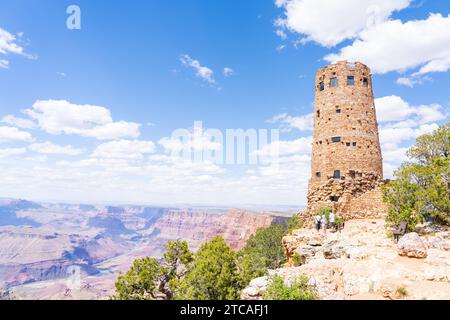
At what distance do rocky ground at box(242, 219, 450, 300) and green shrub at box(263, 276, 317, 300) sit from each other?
689 mm

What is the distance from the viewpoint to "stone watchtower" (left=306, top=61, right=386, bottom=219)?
109 feet

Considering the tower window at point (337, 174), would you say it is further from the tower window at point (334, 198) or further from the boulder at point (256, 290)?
the boulder at point (256, 290)

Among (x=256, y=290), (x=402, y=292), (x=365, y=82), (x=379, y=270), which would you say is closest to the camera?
(x=402, y=292)

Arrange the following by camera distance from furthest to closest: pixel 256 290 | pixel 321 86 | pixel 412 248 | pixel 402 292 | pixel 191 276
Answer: pixel 321 86 < pixel 191 276 < pixel 412 248 < pixel 256 290 < pixel 402 292

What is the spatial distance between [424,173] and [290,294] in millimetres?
16828

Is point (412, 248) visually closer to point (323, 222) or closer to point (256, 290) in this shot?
point (256, 290)

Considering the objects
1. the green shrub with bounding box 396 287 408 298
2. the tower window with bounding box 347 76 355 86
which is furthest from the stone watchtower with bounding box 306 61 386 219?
the green shrub with bounding box 396 287 408 298

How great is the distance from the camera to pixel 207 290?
22.2m

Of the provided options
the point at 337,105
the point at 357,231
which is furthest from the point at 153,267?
the point at 337,105

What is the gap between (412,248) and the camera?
17438 millimetres

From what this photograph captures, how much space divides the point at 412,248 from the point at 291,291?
29.9ft

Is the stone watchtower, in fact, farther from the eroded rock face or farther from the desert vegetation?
the eroded rock face

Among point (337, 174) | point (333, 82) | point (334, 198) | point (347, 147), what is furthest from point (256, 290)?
point (333, 82)
